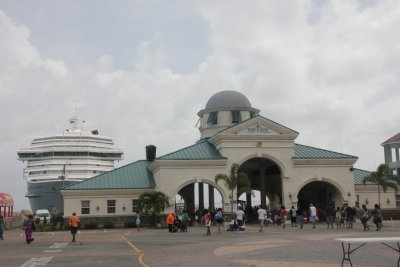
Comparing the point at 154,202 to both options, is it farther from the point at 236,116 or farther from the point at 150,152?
the point at 236,116

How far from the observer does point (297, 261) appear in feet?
47.0

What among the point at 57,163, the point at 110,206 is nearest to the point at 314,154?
the point at 110,206

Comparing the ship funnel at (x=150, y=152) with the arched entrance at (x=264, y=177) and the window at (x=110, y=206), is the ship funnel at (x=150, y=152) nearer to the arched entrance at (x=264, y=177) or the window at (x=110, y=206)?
the window at (x=110, y=206)

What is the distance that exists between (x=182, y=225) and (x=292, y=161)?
44.6ft

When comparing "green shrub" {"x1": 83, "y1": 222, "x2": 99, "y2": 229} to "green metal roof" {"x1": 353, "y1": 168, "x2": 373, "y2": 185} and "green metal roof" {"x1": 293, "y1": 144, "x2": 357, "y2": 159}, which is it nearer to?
"green metal roof" {"x1": 293, "y1": 144, "x2": 357, "y2": 159}

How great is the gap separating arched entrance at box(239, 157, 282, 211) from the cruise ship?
92.6ft

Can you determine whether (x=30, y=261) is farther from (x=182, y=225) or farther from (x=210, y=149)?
(x=210, y=149)

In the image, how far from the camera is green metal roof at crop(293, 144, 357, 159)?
44.1 m

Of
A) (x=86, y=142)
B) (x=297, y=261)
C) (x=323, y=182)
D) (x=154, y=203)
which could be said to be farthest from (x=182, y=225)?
(x=86, y=142)

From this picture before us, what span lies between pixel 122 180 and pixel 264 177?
42.2ft

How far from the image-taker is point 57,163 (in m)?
73.4

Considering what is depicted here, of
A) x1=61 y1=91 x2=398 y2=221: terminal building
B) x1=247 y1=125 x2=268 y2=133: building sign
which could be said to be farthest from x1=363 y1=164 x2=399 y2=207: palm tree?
x1=247 y1=125 x2=268 y2=133: building sign

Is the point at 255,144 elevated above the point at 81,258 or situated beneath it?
elevated above

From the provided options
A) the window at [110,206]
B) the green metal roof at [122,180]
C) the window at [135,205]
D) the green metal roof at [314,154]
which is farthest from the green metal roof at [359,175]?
the window at [110,206]
